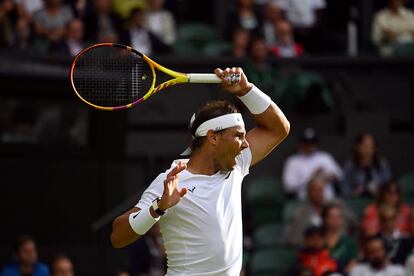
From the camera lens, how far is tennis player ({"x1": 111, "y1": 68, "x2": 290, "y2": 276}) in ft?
23.1

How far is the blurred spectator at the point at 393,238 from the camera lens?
12227 millimetres

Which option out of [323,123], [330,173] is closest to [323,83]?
[323,123]

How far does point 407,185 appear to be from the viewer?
14.2 m

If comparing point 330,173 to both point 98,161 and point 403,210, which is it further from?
point 98,161

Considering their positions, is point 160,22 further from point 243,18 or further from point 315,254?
point 315,254

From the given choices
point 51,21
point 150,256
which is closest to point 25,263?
point 150,256

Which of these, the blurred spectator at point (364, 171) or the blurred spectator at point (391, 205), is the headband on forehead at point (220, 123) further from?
the blurred spectator at point (364, 171)

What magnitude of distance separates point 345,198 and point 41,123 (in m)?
3.15

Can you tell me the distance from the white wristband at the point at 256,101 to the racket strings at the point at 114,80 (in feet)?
1.88

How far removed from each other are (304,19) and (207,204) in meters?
9.26

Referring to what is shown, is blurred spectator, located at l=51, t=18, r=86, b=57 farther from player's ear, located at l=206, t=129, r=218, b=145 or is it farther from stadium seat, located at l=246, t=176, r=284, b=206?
player's ear, located at l=206, t=129, r=218, b=145

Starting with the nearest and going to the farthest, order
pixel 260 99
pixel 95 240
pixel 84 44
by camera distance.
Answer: pixel 260 99
pixel 95 240
pixel 84 44

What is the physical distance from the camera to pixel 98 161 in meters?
13.5

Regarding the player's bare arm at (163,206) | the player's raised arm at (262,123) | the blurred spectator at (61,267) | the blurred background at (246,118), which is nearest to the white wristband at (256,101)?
the player's raised arm at (262,123)
